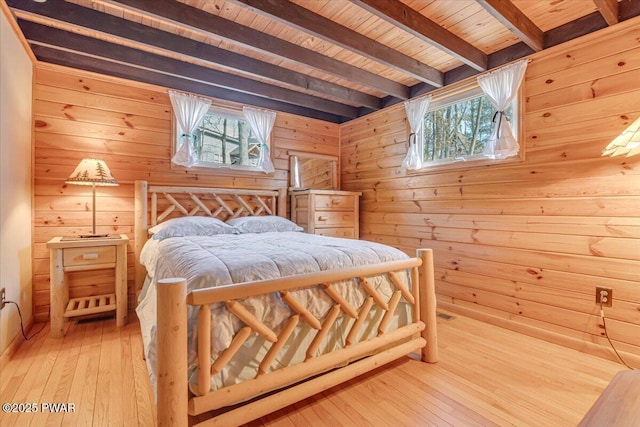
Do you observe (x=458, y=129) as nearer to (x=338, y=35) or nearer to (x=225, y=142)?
(x=338, y=35)

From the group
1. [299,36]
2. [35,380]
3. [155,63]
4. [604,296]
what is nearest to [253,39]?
[299,36]

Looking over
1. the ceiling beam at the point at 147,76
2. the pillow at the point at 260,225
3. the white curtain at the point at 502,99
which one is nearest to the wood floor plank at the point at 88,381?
the pillow at the point at 260,225

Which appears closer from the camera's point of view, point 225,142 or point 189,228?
point 189,228

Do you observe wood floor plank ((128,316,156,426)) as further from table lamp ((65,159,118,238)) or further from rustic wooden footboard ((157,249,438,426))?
table lamp ((65,159,118,238))

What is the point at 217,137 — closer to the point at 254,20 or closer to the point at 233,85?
the point at 233,85

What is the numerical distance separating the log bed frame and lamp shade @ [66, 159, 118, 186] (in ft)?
6.21

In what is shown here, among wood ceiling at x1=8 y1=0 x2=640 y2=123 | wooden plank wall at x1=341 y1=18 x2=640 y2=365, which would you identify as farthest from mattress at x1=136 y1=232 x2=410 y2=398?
wood ceiling at x1=8 y1=0 x2=640 y2=123

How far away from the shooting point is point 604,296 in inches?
80.4

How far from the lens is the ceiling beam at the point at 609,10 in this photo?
1822mm

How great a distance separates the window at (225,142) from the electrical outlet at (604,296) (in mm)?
3362

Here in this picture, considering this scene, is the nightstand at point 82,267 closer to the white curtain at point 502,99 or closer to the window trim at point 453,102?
the window trim at point 453,102

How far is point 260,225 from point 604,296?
280 cm

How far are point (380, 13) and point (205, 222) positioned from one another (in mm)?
2203

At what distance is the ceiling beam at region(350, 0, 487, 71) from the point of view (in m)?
1.89
